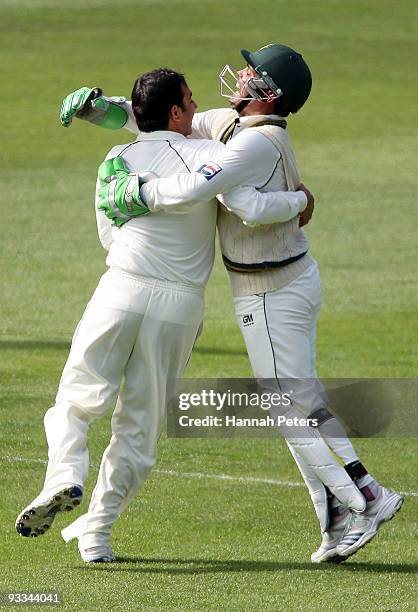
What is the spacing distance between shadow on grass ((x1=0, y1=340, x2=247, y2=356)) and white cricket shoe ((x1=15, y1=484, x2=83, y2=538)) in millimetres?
7329

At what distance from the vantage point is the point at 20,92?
106 feet

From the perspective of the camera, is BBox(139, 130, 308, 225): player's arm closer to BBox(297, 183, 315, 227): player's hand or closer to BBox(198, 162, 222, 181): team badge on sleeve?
BBox(198, 162, 222, 181): team badge on sleeve

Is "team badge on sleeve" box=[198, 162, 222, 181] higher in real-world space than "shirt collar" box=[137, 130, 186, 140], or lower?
lower

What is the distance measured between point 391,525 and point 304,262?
1.75 metres

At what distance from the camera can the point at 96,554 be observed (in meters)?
7.27

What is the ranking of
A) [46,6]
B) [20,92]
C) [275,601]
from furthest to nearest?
[46,6]
[20,92]
[275,601]

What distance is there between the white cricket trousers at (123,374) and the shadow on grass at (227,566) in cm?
17

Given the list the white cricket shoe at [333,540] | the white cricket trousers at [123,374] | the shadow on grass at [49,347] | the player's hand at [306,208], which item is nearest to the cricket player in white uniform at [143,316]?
the white cricket trousers at [123,374]

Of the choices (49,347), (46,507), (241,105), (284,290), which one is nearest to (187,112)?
(241,105)

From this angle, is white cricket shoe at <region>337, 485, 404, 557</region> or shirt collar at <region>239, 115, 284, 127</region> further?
shirt collar at <region>239, 115, 284, 127</region>

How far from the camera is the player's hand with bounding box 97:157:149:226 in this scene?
710 cm

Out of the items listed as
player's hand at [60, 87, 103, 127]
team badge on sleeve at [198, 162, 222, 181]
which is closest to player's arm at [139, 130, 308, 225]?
team badge on sleeve at [198, 162, 222, 181]

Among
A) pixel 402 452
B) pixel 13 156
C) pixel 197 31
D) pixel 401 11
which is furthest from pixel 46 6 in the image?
pixel 402 452

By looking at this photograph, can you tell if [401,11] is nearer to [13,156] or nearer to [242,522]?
[13,156]
